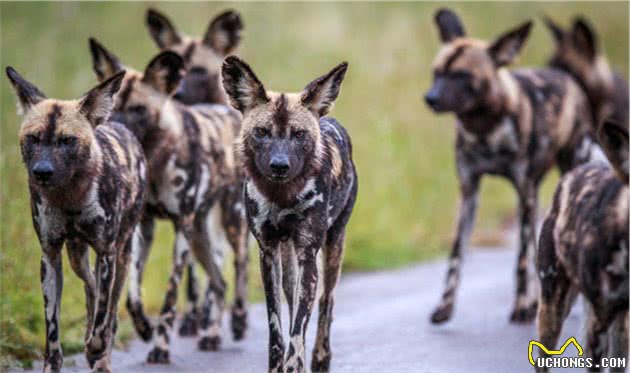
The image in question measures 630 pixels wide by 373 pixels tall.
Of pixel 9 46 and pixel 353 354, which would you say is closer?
pixel 353 354

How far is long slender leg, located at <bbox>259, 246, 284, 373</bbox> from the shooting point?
4727 millimetres

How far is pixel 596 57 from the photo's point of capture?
30.1 ft

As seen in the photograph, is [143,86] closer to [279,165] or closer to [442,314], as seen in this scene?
[279,165]

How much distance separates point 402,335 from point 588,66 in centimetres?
355

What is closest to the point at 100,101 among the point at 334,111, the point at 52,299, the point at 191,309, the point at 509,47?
the point at 52,299

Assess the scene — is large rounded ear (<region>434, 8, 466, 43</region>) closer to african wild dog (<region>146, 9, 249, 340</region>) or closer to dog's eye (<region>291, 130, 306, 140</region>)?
african wild dog (<region>146, 9, 249, 340</region>)

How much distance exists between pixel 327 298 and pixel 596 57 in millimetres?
4652

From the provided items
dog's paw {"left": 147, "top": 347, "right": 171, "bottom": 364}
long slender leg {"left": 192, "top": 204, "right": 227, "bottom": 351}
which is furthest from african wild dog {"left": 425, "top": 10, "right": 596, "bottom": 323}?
dog's paw {"left": 147, "top": 347, "right": 171, "bottom": 364}

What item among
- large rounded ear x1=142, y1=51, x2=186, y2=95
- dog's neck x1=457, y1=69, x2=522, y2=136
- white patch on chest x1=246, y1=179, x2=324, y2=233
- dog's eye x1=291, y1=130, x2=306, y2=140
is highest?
large rounded ear x1=142, y1=51, x2=186, y2=95

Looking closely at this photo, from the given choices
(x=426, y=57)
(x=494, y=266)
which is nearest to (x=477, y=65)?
(x=494, y=266)

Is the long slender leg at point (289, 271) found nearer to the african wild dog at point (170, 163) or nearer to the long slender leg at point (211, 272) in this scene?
the african wild dog at point (170, 163)

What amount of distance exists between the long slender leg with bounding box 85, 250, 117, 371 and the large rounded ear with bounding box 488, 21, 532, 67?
323 cm

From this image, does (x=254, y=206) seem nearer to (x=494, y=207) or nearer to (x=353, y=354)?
(x=353, y=354)

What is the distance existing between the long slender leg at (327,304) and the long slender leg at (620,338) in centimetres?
119
